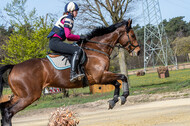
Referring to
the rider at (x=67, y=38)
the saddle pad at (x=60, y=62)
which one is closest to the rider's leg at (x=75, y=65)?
the rider at (x=67, y=38)

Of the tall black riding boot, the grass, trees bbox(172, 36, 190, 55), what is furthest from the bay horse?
trees bbox(172, 36, 190, 55)

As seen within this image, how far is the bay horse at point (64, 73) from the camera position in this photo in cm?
663

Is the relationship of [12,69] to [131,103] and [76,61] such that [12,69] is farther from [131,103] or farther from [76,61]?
[131,103]

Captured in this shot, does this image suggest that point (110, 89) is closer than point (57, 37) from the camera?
No

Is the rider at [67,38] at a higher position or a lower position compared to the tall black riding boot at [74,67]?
higher

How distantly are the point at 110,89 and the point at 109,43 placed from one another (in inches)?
527

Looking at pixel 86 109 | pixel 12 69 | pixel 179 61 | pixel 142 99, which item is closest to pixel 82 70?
pixel 12 69

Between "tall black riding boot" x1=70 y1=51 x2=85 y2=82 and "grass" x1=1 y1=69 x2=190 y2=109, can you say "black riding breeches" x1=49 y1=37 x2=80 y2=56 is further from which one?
"grass" x1=1 y1=69 x2=190 y2=109

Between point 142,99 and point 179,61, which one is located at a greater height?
point 179,61

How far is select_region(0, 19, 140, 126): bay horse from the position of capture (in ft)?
21.8

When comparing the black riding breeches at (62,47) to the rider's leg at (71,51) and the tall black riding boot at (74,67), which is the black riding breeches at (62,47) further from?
the tall black riding boot at (74,67)

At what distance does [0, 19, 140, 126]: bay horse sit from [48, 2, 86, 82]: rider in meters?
0.35

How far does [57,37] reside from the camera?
7301 mm

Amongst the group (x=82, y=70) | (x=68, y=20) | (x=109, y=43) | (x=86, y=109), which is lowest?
→ (x=86, y=109)
